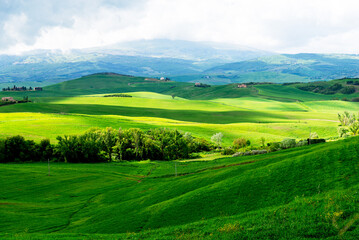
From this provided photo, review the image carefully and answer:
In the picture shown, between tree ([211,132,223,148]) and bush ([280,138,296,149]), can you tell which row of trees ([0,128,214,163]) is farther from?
bush ([280,138,296,149])

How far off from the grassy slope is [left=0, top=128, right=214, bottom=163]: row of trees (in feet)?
134

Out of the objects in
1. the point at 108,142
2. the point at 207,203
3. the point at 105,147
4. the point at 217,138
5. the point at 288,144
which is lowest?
the point at 207,203

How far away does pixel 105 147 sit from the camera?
112m

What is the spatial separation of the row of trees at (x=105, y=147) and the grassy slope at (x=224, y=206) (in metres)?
40.7

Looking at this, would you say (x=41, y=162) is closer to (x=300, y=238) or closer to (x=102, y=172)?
(x=102, y=172)

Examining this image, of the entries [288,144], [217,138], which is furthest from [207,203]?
[217,138]

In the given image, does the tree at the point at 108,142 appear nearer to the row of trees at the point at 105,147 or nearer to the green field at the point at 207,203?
the row of trees at the point at 105,147

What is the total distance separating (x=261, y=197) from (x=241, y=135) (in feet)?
346

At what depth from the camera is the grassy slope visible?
25.2 meters

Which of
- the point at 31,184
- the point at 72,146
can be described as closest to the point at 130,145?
the point at 72,146

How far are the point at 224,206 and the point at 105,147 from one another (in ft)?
273

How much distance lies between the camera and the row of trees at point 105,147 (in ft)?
332

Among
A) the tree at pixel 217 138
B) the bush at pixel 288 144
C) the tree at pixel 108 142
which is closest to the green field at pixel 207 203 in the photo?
the tree at pixel 108 142

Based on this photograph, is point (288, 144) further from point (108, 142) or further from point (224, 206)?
point (224, 206)
